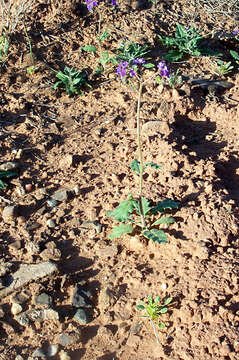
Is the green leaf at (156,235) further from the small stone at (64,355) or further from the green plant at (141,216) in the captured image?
the small stone at (64,355)

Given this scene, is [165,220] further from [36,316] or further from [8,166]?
[8,166]

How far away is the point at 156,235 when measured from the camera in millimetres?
3344

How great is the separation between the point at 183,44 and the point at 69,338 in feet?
13.2

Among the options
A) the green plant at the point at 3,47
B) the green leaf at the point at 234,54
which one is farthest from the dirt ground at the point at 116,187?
the green leaf at the point at 234,54

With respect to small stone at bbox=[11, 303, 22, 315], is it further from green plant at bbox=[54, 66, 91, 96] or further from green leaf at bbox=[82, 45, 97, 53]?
green leaf at bbox=[82, 45, 97, 53]

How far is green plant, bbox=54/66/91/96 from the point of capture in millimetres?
5070

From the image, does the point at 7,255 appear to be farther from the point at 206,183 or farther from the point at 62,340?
the point at 206,183

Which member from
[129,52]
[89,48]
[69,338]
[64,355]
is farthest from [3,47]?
[64,355]

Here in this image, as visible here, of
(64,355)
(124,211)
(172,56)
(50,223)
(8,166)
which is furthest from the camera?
(172,56)

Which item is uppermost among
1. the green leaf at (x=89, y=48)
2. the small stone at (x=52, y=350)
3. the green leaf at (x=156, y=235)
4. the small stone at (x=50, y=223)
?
the green leaf at (x=89, y=48)

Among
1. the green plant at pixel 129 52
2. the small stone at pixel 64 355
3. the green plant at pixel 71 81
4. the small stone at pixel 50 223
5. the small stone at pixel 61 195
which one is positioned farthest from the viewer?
the green plant at pixel 129 52

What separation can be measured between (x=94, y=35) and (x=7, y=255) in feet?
11.1

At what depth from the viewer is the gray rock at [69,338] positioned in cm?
298

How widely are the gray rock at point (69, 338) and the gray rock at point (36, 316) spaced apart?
14 centimetres
